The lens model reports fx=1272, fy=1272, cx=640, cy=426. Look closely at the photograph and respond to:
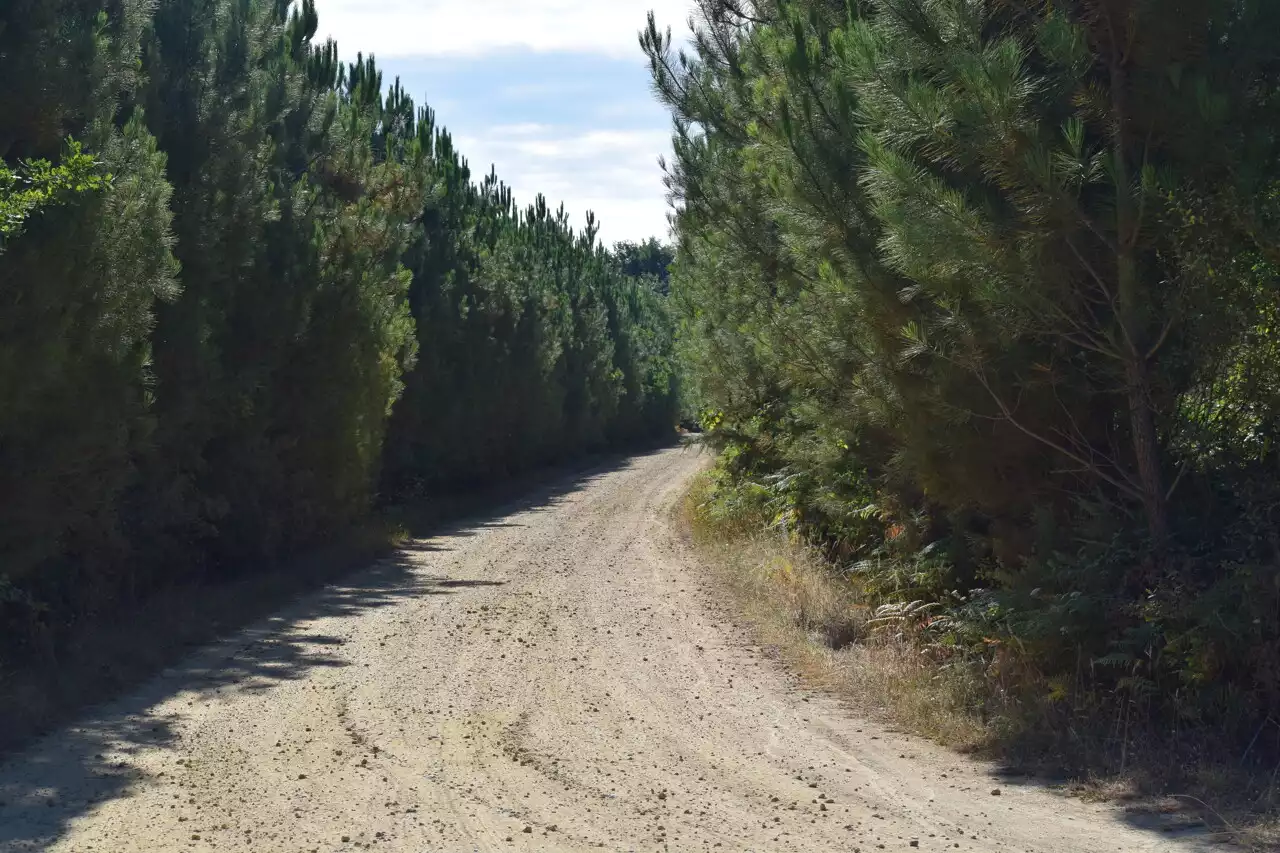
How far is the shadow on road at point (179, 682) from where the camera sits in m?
6.83

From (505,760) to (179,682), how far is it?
3.96m

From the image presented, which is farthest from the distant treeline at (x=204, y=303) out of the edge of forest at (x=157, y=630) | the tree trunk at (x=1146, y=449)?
the tree trunk at (x=1146, y=449)

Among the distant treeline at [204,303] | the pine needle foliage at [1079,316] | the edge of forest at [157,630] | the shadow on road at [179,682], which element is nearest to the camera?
the shadow on road at [179,682]

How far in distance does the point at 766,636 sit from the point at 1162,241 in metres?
5.66

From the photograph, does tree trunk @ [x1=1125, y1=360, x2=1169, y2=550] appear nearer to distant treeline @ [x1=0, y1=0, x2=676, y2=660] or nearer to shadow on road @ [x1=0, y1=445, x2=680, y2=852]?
shadow on road @ [x1=0, y1=445, x2=680, y2=852]

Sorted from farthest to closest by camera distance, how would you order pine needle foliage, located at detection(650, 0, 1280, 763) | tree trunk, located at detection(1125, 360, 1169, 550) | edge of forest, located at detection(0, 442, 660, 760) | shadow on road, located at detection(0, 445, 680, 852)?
edge of forest, located at detection(0, 442, 660, 760)
tree trunk, located at detection(1125, 360, 1169, 550)
pine needle foliage, located at detection(650, 0, 1280, 763)
shadow on road, located at detection(0, 445, 680, 852)

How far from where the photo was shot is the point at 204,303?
14.6 meters

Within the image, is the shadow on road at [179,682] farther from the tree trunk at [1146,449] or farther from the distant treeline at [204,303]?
the tree trunk at [1146,449]

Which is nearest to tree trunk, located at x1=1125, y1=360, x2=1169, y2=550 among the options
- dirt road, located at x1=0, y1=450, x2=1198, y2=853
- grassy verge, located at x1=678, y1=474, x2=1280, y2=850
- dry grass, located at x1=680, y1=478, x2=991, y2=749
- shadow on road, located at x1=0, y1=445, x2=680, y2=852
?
grassy verge, located at x1=678, y1=474, x2=1280, y2=850

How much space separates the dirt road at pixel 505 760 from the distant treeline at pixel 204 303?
2.17 meters

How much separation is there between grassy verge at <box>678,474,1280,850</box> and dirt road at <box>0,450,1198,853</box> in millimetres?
268

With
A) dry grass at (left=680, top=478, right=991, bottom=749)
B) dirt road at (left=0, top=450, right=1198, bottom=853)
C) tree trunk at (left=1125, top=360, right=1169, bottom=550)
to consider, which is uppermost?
tree trunk at (left=1125, top=360, right=1169, bottom=550)

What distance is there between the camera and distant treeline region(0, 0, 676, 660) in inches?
410

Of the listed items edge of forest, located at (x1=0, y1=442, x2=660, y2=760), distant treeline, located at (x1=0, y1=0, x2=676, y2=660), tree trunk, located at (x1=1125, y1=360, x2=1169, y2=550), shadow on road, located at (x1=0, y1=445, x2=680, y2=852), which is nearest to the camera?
shadow on road, located at (x1=0, y1=445, x2=680, y2=852)
